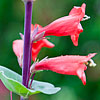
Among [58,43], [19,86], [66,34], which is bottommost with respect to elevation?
[58,43]

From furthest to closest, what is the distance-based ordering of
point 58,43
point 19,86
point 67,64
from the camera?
point 58,43
point 67,64
point 19,86

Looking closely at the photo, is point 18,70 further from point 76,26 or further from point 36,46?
point 76,26

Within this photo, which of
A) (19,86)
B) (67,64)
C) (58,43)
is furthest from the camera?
(58,43)

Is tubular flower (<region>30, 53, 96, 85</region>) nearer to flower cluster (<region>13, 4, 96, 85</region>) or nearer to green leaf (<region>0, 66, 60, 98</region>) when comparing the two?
flower cluster (<region>13, 4, 96, 85</region>)

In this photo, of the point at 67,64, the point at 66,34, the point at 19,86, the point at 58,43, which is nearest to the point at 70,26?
the point at 66,34

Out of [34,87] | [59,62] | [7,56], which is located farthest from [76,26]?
[7,56]

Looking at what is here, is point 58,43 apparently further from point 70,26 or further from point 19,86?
point 19,86

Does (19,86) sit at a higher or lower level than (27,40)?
lower

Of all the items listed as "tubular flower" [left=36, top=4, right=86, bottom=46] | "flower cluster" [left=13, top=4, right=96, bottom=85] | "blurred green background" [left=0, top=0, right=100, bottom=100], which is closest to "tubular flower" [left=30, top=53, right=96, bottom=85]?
"flower cluster" [left=13, top=4, right=96, bottom=85]

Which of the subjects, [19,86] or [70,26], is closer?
[19,86]
